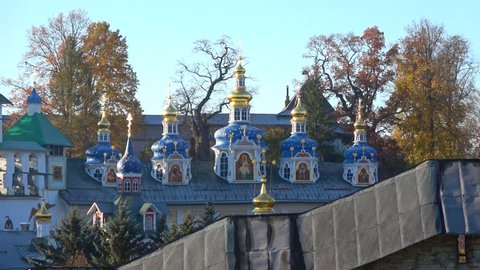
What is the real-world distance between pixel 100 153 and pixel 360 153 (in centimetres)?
1090

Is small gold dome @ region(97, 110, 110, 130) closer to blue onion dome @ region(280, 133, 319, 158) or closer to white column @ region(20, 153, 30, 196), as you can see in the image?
white column @ region(20, 153, 30, 196)

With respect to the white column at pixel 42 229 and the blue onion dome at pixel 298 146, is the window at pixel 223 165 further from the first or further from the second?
the white column at pixel 42 229

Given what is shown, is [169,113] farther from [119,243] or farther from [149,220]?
[119,243]

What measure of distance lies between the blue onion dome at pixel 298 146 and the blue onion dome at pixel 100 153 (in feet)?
22.9

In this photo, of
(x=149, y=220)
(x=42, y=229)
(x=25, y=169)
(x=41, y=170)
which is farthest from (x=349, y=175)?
(x=42, y=229)

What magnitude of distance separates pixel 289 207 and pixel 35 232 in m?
14.6

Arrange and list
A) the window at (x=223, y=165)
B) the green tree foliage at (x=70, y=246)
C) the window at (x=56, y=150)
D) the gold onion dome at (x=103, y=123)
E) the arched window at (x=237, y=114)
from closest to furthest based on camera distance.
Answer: the green tree foliage at (x=70, y=246) < the window at (x=56, y=150) < the gold onion dome at (x=103, y=123) < the window at (x=223, y=165) < the arched window at (x=237, y=114)

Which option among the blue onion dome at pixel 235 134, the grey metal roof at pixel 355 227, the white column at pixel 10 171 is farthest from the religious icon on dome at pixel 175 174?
the grey metal roof at pixel 355 227

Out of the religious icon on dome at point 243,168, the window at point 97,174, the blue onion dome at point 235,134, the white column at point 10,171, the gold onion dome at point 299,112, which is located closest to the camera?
the white column at point 10,171

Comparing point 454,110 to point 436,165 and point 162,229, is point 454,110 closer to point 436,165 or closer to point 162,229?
point 162,229

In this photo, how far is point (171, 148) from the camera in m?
55.3

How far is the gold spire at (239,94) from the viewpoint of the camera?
2186 inches

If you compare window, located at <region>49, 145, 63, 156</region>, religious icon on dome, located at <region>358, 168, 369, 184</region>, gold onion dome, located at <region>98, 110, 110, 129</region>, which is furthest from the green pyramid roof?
religious icon on dome, located at <region>358, 168, 369, 184</region>

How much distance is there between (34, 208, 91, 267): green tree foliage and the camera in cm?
3388
